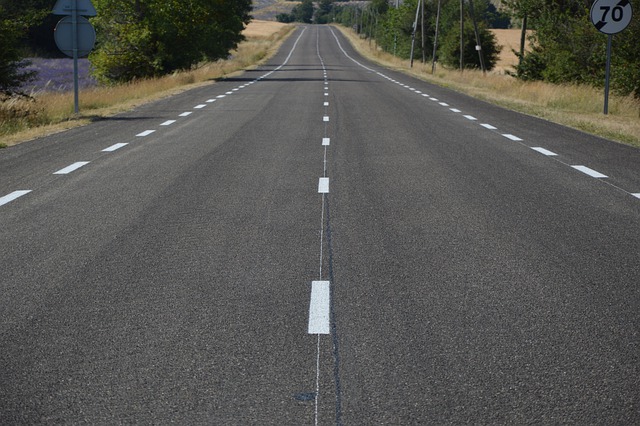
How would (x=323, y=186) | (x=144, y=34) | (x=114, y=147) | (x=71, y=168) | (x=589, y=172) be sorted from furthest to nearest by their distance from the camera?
(x=144, y=34) → (x=114, y=147) → (x=589, y=172) → (x=71, y=168) → (x=323, y=186)

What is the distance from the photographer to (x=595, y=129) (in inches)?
706

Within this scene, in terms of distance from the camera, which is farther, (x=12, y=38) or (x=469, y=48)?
(x=469, y=48)

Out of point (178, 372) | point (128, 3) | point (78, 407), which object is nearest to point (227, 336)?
point (178, 372)

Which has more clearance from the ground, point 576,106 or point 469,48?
point 576,106

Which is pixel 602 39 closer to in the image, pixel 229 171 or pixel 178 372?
pixel 229 171

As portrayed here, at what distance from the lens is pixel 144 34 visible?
40.1m

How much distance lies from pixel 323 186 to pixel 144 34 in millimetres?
32002

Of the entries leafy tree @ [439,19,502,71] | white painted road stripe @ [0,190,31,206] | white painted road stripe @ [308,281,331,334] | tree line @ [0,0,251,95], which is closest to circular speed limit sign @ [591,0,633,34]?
white painted road stripe @ [0,190,31,206]

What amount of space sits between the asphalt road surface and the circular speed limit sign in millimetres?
8677

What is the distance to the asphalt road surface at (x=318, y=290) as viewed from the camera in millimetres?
4078

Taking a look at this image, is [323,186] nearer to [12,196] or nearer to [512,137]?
[12,196]

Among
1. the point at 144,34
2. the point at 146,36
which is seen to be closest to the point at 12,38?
the point at 144,34

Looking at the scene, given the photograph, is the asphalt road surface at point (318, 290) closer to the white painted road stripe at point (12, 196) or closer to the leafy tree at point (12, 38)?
the white painted road stripe at point (12, 196)

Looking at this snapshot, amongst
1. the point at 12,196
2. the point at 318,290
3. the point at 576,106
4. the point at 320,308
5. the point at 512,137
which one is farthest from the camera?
the point at 576,106
